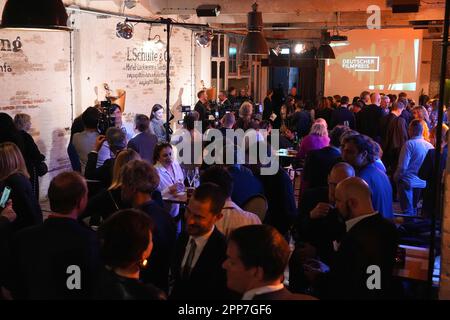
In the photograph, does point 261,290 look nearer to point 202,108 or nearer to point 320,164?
point 320,164

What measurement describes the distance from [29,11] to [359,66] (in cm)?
1288

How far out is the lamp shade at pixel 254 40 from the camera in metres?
6.25

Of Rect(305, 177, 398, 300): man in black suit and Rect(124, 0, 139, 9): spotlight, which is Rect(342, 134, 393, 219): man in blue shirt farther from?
Rect(124, 0, 139, 9): spotlight

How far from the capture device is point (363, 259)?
268 cm

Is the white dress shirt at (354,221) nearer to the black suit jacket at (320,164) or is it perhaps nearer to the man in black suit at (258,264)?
the man in black suit at (258,264)

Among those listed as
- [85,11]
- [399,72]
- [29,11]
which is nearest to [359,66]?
[399,72]

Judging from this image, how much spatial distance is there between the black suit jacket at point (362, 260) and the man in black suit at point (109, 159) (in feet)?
8.18

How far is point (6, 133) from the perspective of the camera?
535cm

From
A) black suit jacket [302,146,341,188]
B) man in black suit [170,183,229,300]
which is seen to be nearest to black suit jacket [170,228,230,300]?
man in black suit [170,183,229,300]

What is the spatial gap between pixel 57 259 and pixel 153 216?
0.63 meters

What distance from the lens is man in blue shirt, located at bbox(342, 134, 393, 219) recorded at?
13.2 feet

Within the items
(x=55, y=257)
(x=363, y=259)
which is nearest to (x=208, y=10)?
(x=363, y=259)
